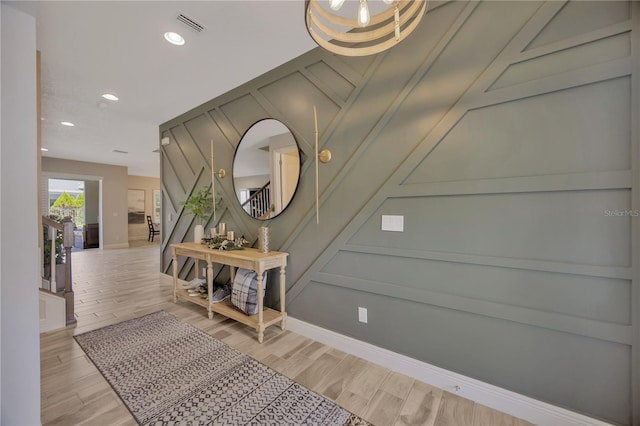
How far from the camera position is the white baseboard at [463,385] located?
1362 millimetres

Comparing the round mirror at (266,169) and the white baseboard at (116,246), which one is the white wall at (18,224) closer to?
the round mirror at (266,169)

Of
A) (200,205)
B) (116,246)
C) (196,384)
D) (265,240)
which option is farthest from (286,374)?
(116,246)

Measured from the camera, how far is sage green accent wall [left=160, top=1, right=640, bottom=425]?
1246mm

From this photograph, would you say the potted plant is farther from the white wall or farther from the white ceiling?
the white wall

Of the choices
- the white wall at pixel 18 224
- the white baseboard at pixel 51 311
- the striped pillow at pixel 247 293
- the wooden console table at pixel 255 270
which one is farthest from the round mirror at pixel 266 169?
the white baseboard at pixel 51 311

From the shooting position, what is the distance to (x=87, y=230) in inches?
325

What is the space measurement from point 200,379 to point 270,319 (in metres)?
0.73

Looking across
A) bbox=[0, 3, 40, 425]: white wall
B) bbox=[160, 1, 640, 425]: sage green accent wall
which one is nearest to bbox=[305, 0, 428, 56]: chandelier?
bbox=[160, 1, 640, 425]: sage green accent wall

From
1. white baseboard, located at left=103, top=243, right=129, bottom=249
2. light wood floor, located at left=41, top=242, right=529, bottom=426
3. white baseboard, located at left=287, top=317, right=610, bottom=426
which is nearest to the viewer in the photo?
white baseboard, located at left=287, top=317, right=610, bottom=426

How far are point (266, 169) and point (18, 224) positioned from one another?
73.6 inches

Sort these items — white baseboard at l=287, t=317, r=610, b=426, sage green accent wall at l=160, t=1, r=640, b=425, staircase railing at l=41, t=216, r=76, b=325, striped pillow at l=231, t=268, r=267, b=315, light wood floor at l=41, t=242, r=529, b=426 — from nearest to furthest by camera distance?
1. sage green accent wall at l=160, t=1, r=640, b=425
2. white baseboard at l=287, t=317, r=610, b=426
3. light wood floor at l=41, t=242, r=529, b=426
4. striped pillow at l=231, t=268, r=267, b=315
5. staircase railing at l=41, t=216, r=76, b=325

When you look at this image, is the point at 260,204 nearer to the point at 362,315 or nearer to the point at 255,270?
the point at 255,270

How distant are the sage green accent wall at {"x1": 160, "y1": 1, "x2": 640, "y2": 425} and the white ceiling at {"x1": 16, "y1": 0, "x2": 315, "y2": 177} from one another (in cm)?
51

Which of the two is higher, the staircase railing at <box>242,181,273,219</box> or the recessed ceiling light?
the recessed ceiling light
